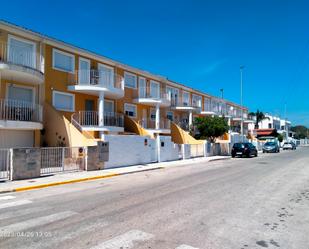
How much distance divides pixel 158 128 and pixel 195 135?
21.4ft

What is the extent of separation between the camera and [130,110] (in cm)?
2711

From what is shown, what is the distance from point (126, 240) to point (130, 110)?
22.4 meters

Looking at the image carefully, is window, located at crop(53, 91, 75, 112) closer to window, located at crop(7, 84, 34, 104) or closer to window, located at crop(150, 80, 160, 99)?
window, located at crop(7, 84, 34, 104)

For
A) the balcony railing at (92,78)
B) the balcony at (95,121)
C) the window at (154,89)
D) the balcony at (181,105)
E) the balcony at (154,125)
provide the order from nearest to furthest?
the balcony at (95,121) → the balcony railing at (92,78) → the balcony at (154,125) → the window at (154,89) → the balcony at (181,105)

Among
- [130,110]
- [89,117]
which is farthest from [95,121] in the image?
[130,110]

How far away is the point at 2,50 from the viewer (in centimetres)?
1614

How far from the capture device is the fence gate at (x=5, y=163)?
12.4 metres

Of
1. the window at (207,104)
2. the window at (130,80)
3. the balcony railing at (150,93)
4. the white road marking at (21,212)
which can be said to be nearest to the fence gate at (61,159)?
the white road marking at (21,212)

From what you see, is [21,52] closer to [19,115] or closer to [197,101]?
[19,115]

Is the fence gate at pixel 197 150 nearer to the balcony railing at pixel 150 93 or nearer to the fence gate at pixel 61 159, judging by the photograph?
the balcony railing at pixel 150 93

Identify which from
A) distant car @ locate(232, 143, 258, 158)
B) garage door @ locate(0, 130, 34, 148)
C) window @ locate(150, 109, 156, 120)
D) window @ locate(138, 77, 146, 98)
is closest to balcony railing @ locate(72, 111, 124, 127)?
garage door @ locate(0, 130, 34, 148)

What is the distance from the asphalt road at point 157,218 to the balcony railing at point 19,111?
7540 mm

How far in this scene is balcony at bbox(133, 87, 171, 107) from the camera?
2716 cm

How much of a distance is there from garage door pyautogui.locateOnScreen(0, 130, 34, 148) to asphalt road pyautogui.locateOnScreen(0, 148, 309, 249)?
771 cm
